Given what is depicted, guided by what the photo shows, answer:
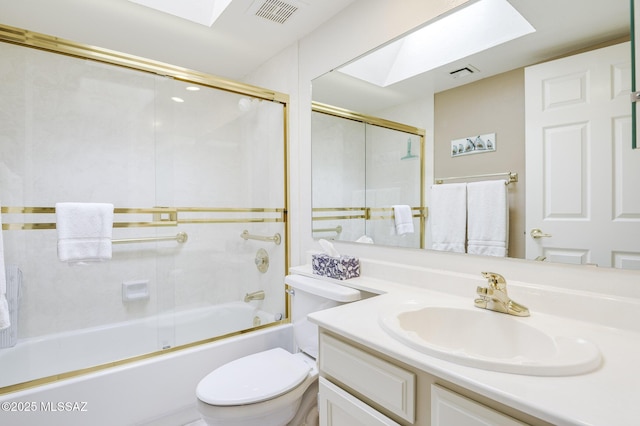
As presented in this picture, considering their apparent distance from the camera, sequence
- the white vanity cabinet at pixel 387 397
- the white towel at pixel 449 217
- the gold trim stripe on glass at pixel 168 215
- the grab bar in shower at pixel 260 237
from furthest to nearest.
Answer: the grab bar in shower at pixel 260 237 → the gold trim stripe on glass at pixel 168 215 → the white towel at pixel 449 217 → the white vanity cabinet at pixel 387 397

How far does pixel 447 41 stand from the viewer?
4.10 feet

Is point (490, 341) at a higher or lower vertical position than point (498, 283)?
lower

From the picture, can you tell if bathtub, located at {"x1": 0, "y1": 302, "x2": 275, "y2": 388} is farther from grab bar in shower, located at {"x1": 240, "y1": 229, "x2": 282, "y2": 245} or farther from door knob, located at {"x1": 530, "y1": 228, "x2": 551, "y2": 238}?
door knob, located at {"x1": 530, "y1": 228, "x2": 551, "y2": 238}

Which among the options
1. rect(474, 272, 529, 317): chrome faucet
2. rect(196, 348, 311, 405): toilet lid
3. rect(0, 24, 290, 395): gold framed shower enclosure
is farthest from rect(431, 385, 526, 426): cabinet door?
rect(0, 24, 290, 395): gold framed shower enclosure

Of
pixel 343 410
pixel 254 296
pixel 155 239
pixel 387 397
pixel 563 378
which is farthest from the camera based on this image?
pixel 254 296

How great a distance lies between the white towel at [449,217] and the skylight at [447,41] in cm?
53

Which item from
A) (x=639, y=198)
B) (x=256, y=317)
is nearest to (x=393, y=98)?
(x=639, y=198)

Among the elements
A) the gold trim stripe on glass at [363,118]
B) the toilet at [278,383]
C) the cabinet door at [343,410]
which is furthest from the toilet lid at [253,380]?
the gold trim stripe on glass at [363,118]

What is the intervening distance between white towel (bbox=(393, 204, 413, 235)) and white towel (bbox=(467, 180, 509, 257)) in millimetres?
268

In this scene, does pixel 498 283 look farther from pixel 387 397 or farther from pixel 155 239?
pixel 155 239

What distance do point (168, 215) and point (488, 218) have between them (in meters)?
1.71

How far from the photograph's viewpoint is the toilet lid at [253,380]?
1.18m

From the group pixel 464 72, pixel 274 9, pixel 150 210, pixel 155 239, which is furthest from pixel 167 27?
pixel 464 72

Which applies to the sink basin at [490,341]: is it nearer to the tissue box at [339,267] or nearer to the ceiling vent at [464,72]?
the tissue box at [339,267]
